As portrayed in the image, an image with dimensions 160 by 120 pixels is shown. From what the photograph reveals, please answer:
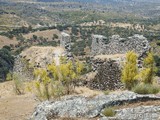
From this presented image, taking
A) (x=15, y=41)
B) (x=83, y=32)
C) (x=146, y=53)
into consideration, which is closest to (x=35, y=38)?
(x=15, y=41)

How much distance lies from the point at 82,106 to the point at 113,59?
1695 centimetres

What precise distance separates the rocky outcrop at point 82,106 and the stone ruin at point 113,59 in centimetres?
1534

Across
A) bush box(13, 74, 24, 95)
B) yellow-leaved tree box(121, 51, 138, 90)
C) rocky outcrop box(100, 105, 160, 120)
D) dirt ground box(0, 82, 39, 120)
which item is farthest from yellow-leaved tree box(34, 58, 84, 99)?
rocky outcrop box(100, 105, 160, 120)

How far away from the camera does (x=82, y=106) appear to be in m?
18.1

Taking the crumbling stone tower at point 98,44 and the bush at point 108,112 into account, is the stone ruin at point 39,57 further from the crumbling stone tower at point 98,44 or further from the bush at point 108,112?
the bush at point 108,112

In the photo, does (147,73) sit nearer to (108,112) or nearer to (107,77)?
(107,77)

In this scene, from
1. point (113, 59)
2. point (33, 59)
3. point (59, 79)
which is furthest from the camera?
point (33, 59)

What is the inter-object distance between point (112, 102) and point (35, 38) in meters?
128

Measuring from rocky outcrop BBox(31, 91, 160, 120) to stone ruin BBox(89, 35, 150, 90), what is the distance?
1534 centimetres

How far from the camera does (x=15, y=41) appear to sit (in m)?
141

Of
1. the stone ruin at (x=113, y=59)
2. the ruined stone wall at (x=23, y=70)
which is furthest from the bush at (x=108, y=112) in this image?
the ruined stone wall at (x=23, y=70)

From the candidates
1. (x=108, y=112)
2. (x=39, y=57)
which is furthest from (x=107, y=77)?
(x=108, y=112)

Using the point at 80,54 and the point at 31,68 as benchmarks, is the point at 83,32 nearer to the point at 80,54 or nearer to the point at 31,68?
the point at 80,54

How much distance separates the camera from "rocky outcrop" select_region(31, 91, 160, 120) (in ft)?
57.7
